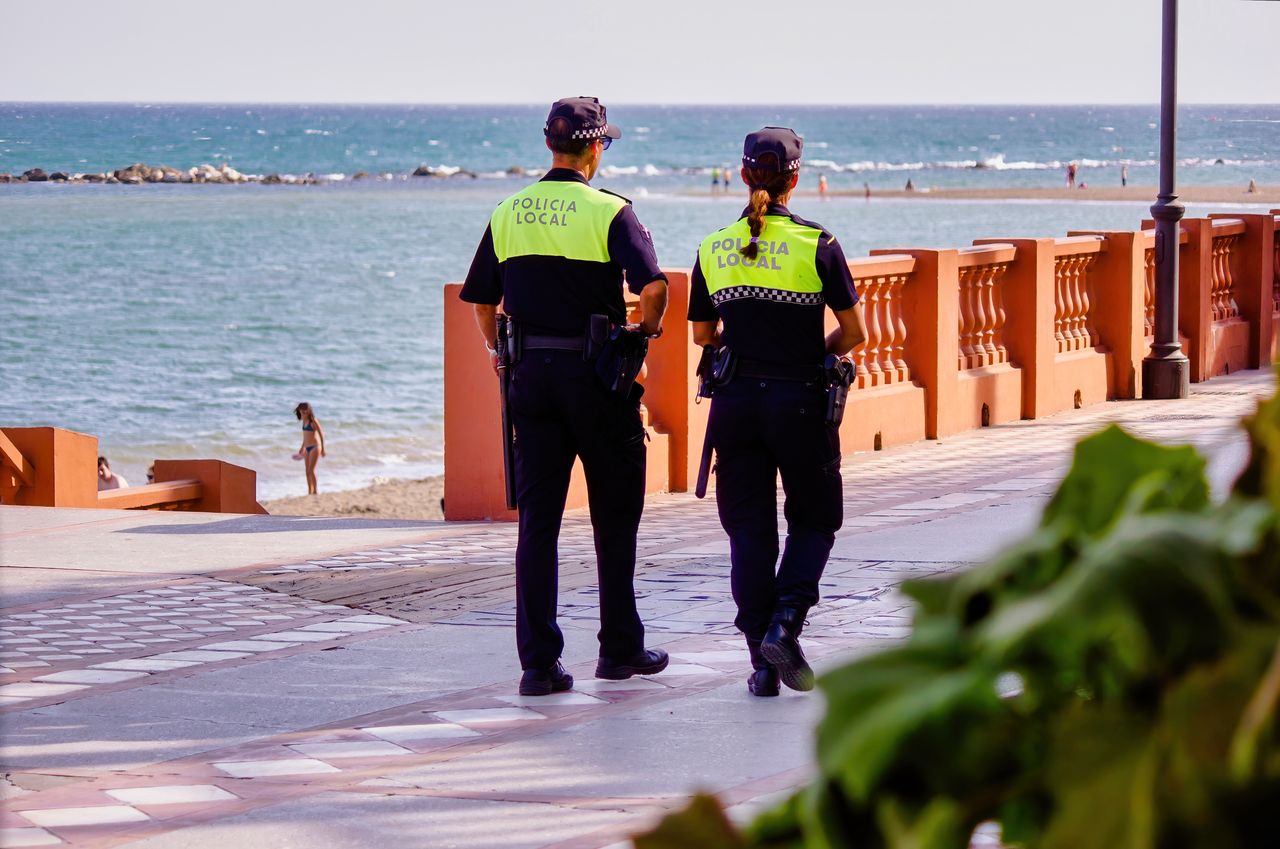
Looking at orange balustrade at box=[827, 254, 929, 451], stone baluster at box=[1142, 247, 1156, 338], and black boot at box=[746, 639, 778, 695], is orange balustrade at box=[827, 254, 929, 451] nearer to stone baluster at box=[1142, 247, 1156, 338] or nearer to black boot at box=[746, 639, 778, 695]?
stone baluster at box=[1142, 247, 1156, 338]

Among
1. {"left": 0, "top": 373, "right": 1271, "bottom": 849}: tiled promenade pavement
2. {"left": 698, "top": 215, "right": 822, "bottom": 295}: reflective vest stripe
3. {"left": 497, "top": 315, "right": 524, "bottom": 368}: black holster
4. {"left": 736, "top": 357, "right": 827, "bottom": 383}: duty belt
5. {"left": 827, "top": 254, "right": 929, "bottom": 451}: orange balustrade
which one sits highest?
{"left": 698, "top": 215, "right": 822, "bottom": 295}: reflective vest stripe

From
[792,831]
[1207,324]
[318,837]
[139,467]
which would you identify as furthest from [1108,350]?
[139,467]

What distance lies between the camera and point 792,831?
1.31m

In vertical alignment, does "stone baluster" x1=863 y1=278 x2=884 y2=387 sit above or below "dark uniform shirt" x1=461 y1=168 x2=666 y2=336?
below

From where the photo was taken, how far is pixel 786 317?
6.72 metres

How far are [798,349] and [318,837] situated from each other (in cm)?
261

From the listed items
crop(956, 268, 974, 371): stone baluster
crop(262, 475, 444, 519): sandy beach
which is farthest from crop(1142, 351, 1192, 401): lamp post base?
crop(262, 475, 444, 519): sandy beach

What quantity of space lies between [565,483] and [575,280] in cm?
74

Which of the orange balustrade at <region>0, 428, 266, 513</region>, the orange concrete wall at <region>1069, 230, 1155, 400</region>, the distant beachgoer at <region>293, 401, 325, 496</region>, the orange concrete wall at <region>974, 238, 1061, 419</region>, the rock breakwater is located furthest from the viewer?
the rock breakwater

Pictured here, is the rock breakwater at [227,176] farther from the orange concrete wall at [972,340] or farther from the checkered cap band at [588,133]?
the checkered cap band at [588,133]

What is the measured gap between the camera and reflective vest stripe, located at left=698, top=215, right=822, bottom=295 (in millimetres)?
6699

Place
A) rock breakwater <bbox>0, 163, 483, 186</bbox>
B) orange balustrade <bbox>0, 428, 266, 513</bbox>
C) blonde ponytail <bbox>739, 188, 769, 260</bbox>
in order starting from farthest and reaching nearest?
rock breakwater <bbox>0, 163, 483, 186</bbox>, orange balustrade <bbox>0, 428, 266, 513</bbox>, blonde ponytail <bbox>739, 188, 769, 260</bbox>

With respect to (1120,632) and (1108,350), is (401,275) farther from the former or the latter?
(1120,632)

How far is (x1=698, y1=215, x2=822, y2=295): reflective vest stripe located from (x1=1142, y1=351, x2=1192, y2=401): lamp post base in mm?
11165
